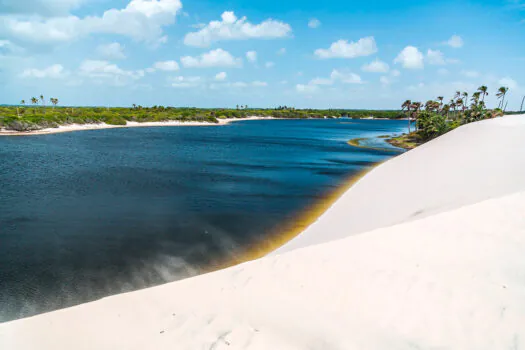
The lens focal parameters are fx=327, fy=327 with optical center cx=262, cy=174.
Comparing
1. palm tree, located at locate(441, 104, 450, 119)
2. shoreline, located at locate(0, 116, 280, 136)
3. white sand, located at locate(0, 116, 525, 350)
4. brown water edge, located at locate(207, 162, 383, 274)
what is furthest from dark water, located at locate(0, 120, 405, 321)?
palm tree, located at locate(441, 104, 450, 119)

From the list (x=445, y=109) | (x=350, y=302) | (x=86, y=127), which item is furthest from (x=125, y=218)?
(x=445, y=109)

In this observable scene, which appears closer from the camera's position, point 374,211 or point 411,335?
point 411,335

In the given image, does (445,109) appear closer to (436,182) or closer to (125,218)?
Result: (436,182)

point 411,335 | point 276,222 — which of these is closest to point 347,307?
point 411,335

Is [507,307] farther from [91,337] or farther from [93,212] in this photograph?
[93,212]

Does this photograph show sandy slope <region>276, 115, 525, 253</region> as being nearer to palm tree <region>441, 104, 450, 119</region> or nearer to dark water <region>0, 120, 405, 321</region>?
dark water <region>0, 120, 405, 321</region>

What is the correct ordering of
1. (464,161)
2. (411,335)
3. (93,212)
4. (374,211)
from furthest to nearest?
(464,161) → (93,212) → (374,211) → (411,335)

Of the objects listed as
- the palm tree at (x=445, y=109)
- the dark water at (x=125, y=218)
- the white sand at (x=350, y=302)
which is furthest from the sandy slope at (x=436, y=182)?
the palm tree at (x=445, y=109)
